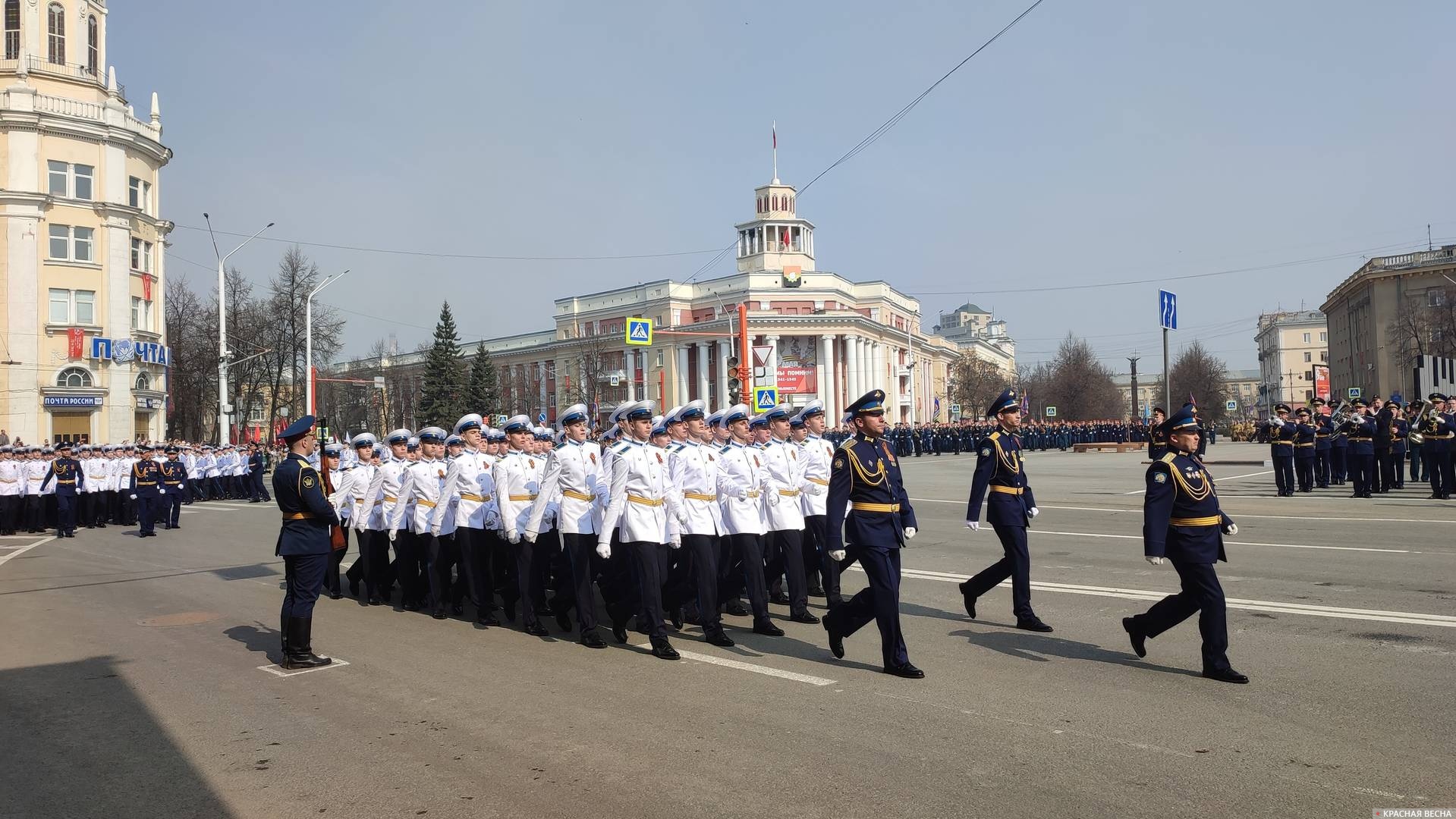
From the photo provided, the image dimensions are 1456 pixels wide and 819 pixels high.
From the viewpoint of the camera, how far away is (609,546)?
7914 millimetres

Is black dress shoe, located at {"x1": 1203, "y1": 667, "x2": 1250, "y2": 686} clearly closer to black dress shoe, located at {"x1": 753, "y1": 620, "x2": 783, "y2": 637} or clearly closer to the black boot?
black dress shoe, located at {"x1": 753, "y1": 620, "x2": 783, "y2": 637}

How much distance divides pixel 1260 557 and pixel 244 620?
37.5 ft

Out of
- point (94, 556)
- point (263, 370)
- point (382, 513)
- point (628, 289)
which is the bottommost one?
point (94, 556)

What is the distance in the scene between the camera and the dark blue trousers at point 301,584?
306 inches

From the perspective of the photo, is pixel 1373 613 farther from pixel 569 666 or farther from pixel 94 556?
pixel 94 556

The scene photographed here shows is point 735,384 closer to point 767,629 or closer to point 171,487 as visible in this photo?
point 171,487

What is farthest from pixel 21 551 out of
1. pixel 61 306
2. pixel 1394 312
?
pixel 1394 312

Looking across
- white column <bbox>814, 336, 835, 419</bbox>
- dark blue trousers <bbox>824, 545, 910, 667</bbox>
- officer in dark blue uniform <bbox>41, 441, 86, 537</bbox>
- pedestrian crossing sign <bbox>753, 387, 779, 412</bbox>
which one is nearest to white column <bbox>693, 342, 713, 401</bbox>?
white column <bbox>814, 336, 835, 419</bbox>

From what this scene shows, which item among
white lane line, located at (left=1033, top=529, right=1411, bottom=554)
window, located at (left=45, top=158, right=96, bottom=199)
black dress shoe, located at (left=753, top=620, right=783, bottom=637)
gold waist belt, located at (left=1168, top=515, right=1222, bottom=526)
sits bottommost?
black dress shoe, located at (left=753, top=620, right=783, bottom=637)

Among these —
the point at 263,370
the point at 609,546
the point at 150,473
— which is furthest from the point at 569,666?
the point at 263,370

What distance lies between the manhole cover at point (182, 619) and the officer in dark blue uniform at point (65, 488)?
13669 millimetres

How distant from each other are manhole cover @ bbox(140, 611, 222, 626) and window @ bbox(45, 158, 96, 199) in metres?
45.1

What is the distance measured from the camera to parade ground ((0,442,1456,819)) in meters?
4.66

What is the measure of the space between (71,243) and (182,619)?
45.4 m
